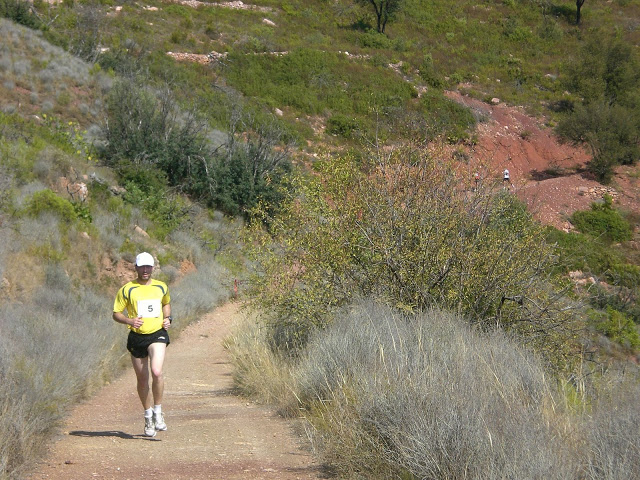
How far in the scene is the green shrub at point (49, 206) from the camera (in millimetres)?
16491

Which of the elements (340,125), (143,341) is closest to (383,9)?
(340,125)

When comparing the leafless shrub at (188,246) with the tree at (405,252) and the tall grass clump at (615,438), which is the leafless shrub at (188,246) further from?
the tall grass clump at (615,438)

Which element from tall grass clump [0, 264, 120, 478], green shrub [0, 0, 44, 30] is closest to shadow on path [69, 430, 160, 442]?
tall grass clump [0, 264, 120, 478]

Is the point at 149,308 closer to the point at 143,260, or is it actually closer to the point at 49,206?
the point at 143,260

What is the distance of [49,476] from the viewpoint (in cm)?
571

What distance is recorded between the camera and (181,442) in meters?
7.04

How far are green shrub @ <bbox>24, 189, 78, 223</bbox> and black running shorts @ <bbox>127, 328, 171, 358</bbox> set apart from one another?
1011 cm

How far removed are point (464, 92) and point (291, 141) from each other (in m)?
19.1

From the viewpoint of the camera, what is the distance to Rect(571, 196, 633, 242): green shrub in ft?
100

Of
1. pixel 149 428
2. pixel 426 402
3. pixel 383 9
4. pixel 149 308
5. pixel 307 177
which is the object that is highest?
pixel 426 402

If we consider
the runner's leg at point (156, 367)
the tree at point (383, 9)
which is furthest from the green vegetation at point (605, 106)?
the runner's leg at point (156, 367)

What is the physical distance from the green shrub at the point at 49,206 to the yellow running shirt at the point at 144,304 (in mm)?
10038

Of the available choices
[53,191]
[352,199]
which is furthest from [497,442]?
[53,191]

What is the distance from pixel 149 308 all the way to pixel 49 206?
1059cm
